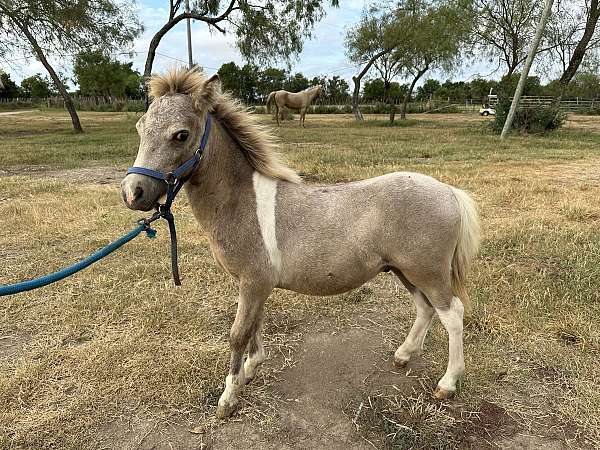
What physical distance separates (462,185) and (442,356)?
477 centimetres

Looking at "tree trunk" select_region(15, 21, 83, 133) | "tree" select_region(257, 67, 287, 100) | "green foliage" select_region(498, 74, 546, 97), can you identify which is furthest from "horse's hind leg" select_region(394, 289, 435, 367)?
"tree" select_region(257, 67, 287, 100)

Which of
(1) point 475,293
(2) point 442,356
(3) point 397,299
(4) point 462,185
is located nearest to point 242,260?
(2) point 442,356

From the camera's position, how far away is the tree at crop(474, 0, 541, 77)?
61.8 ft

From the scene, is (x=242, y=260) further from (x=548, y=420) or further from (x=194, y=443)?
(x=548, y=420)

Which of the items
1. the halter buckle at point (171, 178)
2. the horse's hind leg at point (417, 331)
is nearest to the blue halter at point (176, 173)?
the halter buckle at point (171, 178)

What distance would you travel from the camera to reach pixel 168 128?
74.0 inches

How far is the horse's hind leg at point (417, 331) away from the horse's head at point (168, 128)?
5.31 ft

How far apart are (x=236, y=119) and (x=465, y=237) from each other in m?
1.41

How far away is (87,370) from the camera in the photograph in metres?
2.59

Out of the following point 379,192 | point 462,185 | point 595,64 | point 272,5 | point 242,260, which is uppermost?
point 272,5

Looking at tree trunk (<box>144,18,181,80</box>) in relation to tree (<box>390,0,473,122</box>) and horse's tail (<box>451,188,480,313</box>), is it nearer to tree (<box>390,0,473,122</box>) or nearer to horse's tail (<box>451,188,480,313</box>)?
tree (<box>390,0,473,122</box>)

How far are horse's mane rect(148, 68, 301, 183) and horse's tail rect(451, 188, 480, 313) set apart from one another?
36.6 inches

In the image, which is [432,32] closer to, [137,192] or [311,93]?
[311,93]

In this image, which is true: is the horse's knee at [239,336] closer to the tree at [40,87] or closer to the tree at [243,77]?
the tree at [243,77]
